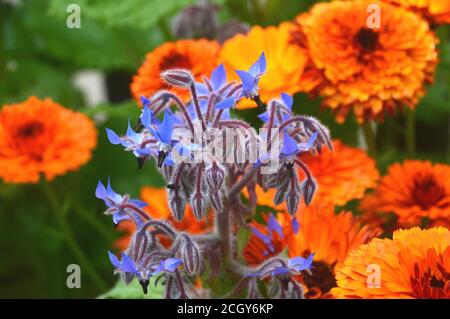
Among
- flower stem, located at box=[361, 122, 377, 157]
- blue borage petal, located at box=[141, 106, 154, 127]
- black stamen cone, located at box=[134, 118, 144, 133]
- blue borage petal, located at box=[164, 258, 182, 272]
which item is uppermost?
flower stem, located at box=[361, 122, 377, 157]

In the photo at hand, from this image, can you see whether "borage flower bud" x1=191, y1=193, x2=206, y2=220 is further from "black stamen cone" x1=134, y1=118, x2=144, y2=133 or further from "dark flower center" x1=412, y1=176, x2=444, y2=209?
"dark flower center" x1=412, y1=176, x2=444, y2=209

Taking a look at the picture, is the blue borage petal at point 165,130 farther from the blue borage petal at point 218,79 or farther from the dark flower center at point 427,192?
the dark flower center at point 427,192

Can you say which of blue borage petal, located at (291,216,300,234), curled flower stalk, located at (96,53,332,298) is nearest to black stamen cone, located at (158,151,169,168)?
curled flower stalk, located at (96,53,332,298)

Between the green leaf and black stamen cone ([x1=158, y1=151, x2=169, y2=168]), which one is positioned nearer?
black stamen cone ([x1=158, y1=151, x2=169, y2=168])

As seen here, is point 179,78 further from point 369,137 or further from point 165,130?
point 369,137

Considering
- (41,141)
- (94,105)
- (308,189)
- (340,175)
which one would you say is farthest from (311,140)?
(94,105)

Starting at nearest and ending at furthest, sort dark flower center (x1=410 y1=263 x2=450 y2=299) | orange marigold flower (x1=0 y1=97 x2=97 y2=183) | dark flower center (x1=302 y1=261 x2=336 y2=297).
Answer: dark flower center (x1=410 y1=263 x2=450 y2=299) → dark flower center (x1=302 y1=261 x2=336 y2=297) → orange marigold flower (x1=0 y1=97 x2=97 y2=183)

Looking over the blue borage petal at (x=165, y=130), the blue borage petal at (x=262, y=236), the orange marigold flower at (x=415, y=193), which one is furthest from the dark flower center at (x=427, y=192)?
the blue borage petal at (x=165, y=130)

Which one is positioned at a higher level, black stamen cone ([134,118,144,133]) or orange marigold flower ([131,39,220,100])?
orange marigold flower ([131,39,220,100])
